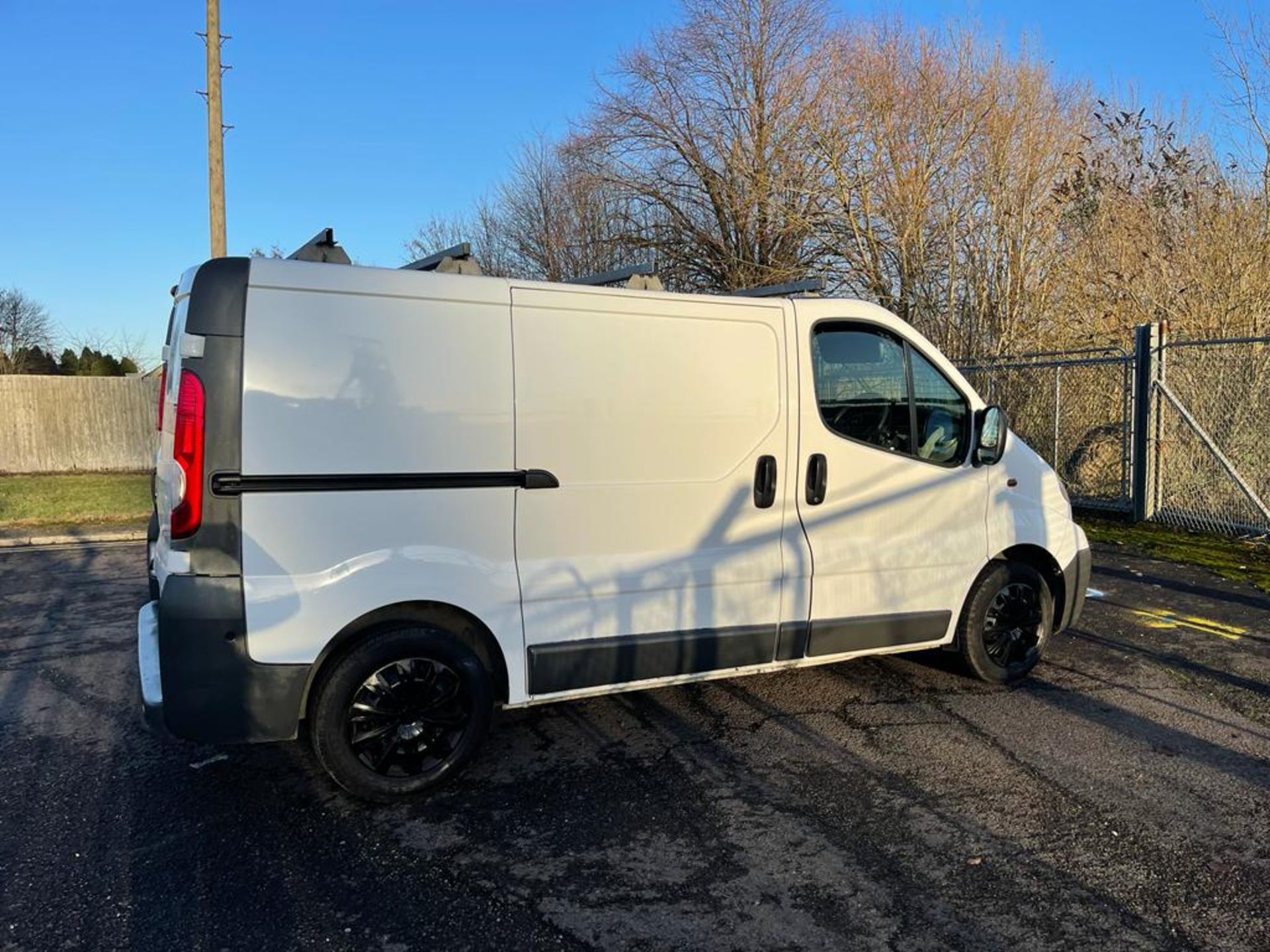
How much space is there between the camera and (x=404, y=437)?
3.58 metres

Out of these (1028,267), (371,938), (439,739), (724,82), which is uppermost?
(724,82)

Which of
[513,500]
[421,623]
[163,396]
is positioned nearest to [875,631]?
[513,500]

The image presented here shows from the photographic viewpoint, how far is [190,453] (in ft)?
10.8

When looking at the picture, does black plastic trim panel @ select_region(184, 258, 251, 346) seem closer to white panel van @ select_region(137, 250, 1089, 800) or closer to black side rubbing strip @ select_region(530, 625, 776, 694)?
white panel van @ select_region(137, 250, 1089, 800)

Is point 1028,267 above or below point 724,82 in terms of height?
below

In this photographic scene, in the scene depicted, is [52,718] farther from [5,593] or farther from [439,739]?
[5,593]

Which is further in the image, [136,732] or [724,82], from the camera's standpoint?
[724,82]

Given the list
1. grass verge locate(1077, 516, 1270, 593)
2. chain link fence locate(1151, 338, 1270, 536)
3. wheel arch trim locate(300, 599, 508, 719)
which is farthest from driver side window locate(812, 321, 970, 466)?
chain link fence locate(1151, 338, 1270, 536)

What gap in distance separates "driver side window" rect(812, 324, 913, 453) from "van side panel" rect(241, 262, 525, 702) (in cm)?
164

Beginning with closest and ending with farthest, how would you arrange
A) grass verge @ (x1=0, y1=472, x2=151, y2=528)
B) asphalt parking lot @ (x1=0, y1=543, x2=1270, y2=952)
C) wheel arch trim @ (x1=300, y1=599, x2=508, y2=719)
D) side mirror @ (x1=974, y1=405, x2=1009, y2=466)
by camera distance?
asphalt parking lot @ (x1=0, y1=543, x2=1270, y2=952), wheel arch trim @ (x1=300, y1=599, x2=508, y2=719), side mirror @ (x1=974, y1=405, x2=1009, y2=466), grass verge @ (x1=0, y1=472, x2=151, y2=528)

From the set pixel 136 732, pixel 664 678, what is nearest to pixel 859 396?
pixel 664 678

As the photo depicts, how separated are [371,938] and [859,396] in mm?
3243

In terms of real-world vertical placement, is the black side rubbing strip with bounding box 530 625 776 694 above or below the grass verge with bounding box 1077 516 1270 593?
above

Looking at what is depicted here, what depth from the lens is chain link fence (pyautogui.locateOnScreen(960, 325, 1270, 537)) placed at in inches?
372
